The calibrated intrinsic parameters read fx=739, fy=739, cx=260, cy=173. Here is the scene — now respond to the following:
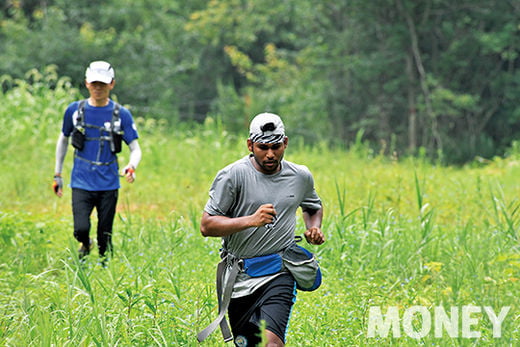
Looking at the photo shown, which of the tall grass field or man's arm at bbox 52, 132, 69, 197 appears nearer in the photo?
the tall grass field

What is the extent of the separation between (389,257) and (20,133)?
9160mm

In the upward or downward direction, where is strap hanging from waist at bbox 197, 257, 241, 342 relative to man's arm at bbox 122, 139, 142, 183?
downward

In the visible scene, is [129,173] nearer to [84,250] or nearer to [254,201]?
[84,250]

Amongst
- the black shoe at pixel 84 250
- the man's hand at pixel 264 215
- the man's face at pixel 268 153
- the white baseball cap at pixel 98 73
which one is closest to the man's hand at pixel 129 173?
the white baseball cap at pixel 98 73

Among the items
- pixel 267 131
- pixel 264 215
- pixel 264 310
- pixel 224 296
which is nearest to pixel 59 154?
pixel 224 296

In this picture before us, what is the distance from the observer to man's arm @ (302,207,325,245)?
417cm

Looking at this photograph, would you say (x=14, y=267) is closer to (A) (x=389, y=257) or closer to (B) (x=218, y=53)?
(A) (x=389, y=257)

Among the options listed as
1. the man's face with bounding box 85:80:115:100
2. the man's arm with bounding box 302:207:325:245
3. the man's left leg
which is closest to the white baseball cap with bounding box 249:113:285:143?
the man's arm with bounding box 302:207:325:245

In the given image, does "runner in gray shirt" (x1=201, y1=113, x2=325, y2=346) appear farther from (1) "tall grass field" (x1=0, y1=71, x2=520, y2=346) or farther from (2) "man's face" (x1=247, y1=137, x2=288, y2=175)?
(1) "tall grass field" (x1=0, y1=71, x2=520, y2=346)

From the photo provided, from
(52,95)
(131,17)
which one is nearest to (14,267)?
(52,95)

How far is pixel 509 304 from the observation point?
506cm

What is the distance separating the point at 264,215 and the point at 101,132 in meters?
3.35

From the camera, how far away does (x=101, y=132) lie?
22.2ft

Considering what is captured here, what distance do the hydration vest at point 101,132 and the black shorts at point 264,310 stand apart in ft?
9.61
